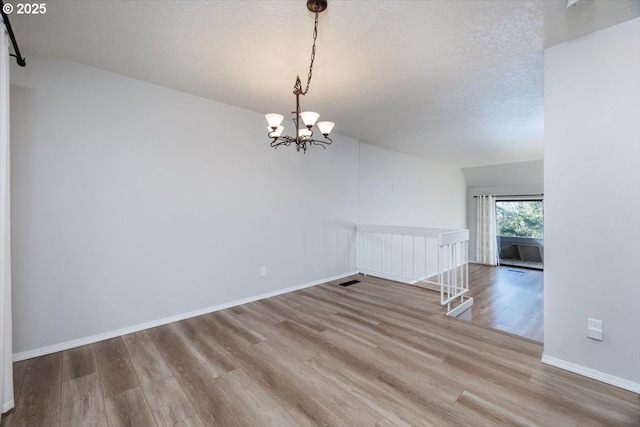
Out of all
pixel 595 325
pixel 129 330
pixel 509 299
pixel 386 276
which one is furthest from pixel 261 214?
pixel 509 299

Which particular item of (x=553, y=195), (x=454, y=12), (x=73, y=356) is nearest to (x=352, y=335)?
(x=553, y=195)

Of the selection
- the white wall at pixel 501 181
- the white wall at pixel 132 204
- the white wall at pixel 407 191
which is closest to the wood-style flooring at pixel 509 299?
the white wall at pixel 501 181

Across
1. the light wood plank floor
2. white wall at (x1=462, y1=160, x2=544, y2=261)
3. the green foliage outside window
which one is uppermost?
white wall at (x1=462, y1=160, x2=544, y2=261)

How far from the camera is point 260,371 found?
202 cm

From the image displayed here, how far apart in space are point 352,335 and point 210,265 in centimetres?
185

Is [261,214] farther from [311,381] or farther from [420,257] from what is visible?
[420,257]

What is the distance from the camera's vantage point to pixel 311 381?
6.24ft

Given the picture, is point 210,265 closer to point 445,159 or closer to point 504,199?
point 445,159

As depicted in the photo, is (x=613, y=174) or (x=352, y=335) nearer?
(x=613, y=174)

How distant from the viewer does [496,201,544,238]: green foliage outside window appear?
775 cm

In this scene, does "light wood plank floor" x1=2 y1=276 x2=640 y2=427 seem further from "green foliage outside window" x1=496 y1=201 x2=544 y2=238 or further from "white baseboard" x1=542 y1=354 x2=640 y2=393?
"green foliage outside window" x1=496 y1=201 x2=544 y2=238

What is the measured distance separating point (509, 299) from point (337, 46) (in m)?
5.83

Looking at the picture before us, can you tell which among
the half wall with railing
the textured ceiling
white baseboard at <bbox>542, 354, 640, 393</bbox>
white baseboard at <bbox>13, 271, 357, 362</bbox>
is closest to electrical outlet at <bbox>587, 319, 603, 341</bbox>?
white baseboard at <bbox>542, 354, 640, 393</bbox>

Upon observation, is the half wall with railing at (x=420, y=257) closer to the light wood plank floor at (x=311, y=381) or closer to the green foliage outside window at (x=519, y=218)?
the light wood plank floor at (x=311, y=381)
